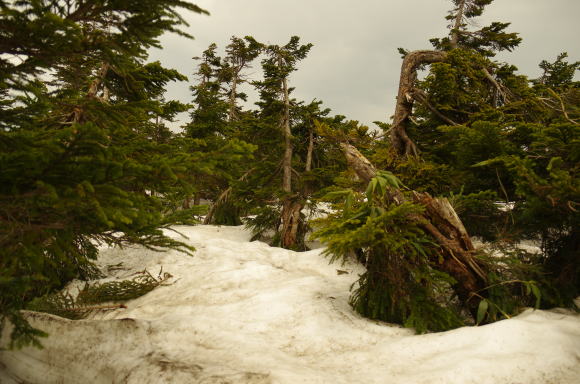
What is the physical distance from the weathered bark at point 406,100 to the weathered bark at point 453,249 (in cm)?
358

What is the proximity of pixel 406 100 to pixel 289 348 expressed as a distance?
6761mm

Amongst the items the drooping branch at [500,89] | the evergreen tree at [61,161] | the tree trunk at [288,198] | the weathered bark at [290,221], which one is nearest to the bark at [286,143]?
the tree trunk at [288,198]

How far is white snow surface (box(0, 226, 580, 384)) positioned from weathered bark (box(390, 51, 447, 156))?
14.3 ft

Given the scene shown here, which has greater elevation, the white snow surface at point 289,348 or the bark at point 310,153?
the bark at point 310,153

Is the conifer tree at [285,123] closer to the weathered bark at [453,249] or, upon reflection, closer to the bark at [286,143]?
the bark at [286,143]

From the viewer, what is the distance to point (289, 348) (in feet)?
13.1

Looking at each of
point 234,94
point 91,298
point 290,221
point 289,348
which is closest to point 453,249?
point 289,348

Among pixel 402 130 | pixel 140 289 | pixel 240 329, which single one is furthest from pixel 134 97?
pixel 402 130

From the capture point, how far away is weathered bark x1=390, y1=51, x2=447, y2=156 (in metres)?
8.06

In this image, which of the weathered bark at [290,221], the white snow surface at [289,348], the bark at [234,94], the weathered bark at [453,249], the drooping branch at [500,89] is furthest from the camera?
the bark at [234,94]

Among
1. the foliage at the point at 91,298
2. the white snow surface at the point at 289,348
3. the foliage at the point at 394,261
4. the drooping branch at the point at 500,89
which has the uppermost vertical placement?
the drooping branch at the point at 500,89

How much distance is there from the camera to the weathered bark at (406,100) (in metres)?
8.06

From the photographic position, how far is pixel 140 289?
6879 mm

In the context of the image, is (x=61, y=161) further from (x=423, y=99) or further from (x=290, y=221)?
(x=290, y=221)
